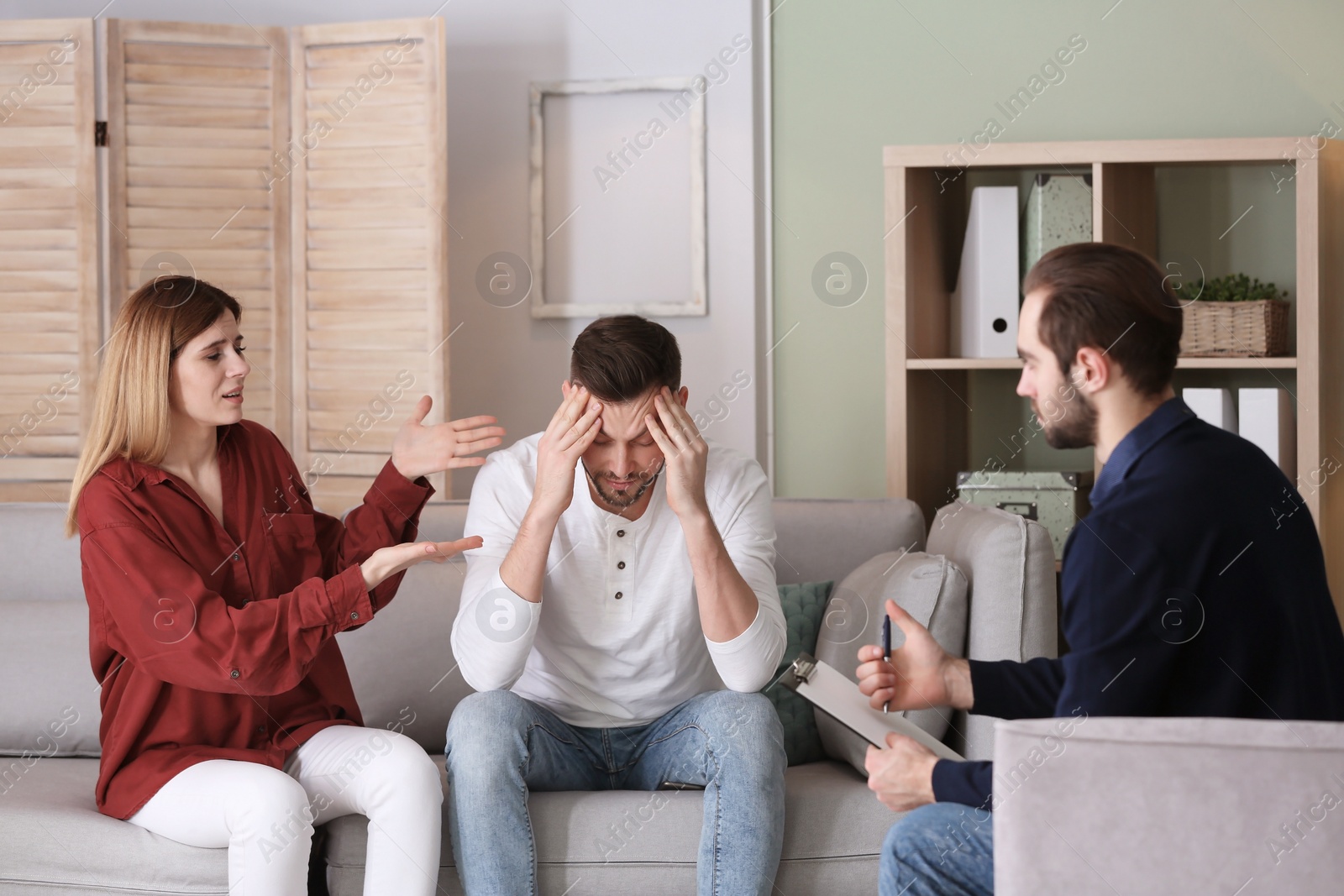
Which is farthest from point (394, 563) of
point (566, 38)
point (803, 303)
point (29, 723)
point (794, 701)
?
point (566, 38)

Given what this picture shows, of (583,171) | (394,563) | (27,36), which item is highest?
(27,36)

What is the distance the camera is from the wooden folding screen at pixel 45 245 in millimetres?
2779

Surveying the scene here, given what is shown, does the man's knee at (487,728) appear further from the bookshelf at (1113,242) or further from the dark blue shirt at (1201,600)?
the bookshelf at (1113,242)

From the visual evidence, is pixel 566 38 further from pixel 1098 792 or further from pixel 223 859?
pixel 1098 792

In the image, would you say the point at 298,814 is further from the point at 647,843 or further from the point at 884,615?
the point at 884,615

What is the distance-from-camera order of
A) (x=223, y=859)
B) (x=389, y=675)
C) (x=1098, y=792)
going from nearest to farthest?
(x=1098, y=792)
(x=223, y=859)
(x=389, y=675)

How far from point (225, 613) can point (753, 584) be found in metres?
0.77

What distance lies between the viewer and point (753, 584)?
1.83m

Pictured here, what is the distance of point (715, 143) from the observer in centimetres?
298

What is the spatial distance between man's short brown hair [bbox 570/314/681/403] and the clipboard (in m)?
0.50

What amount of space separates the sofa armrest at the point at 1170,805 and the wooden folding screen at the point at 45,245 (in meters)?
2.43

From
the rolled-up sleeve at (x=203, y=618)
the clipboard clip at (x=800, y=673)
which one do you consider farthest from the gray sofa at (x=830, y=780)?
the clipboard clip at (x=800, y=673)

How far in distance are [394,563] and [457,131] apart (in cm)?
170

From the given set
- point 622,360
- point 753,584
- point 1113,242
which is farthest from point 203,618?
point 1113,242
